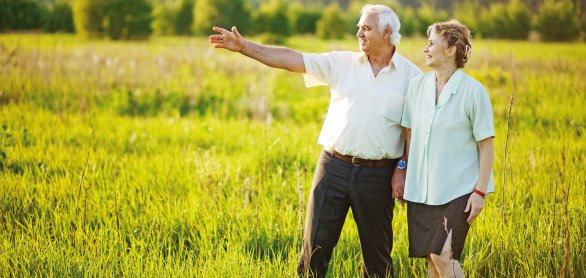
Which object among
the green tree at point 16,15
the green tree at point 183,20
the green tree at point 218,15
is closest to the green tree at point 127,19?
the green tree at point 16,15

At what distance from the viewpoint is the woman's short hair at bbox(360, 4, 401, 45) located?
351 cm

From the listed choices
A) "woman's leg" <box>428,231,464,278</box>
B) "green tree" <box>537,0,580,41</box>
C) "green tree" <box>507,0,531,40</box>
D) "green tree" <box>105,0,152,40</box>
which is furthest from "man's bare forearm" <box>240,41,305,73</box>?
"green tree" <box>105,0,152,40</box>

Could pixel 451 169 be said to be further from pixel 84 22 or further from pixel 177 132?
pixel 84 22

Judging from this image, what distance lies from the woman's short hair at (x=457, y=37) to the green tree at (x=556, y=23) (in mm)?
18046

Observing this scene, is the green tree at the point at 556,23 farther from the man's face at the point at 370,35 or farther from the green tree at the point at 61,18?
the green tree at the point at 61,18

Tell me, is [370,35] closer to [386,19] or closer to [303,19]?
[386,19]

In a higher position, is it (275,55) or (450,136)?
(275,55)

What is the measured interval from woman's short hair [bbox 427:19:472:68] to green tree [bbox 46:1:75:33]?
34838mm

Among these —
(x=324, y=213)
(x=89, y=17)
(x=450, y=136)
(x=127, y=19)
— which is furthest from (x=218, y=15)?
(x=450, y=136)

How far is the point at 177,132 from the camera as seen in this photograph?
27.1 feet

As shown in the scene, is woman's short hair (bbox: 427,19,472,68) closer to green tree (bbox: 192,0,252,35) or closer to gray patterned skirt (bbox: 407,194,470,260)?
gray patterned skirt (bbox: 407,194,470,260)

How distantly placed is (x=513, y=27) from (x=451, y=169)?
3828 centimetres

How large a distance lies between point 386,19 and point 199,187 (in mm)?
2591

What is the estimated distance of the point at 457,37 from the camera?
125 inches
